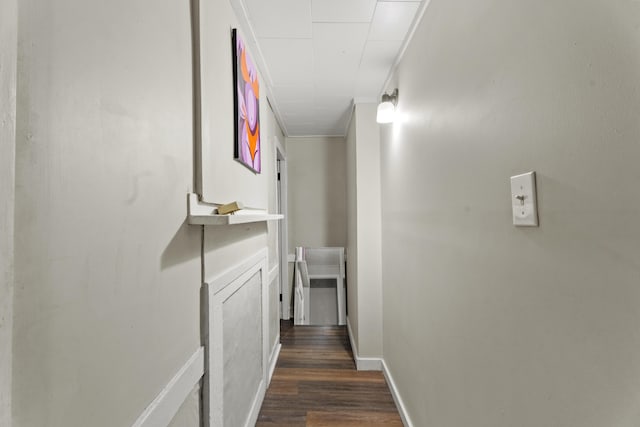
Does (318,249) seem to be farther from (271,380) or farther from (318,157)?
(271,380)

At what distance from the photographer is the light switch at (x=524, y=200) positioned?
0.73 meters

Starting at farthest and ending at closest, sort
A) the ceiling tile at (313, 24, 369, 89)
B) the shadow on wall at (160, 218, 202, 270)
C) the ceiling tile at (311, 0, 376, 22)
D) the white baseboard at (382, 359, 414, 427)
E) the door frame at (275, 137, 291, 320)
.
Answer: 1. the door frame at (275, 137, 291, 320)
2. the white baseboard at (382, 359, 414, 427)
3. the ceiling tile at (313, 24, 369, 89)
4. the ceiling tile at (311, 0, 376, 22)
5. the shadow on wall at (160, 218, 202, 270)

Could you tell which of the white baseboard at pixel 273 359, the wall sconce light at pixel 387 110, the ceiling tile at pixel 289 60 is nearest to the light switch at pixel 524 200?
the wall sconce light at pixel 387 110

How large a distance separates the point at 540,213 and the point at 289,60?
5.95 feet

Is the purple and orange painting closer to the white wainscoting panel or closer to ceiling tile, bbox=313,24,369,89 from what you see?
ceiling tile, bbox=313,24,369,89

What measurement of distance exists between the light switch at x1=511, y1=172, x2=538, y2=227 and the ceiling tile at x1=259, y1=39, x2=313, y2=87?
1.51 metres

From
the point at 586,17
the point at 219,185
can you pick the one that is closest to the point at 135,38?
the point at 219,185

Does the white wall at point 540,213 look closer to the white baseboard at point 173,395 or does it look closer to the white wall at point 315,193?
the white baseboard at point 173,395

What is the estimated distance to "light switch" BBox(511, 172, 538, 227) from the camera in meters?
0.73

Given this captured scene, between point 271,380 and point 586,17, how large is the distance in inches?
105

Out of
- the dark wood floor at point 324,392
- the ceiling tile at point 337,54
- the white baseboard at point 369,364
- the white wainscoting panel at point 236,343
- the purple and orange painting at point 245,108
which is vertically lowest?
the dark wood floor at point 324,392

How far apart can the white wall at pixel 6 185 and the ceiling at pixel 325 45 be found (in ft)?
4.36

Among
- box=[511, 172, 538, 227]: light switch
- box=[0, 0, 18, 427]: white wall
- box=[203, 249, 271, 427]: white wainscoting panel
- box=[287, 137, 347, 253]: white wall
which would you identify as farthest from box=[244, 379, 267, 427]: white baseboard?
box=[287, 137, 347, 253]: white wall

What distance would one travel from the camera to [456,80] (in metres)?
1.16
